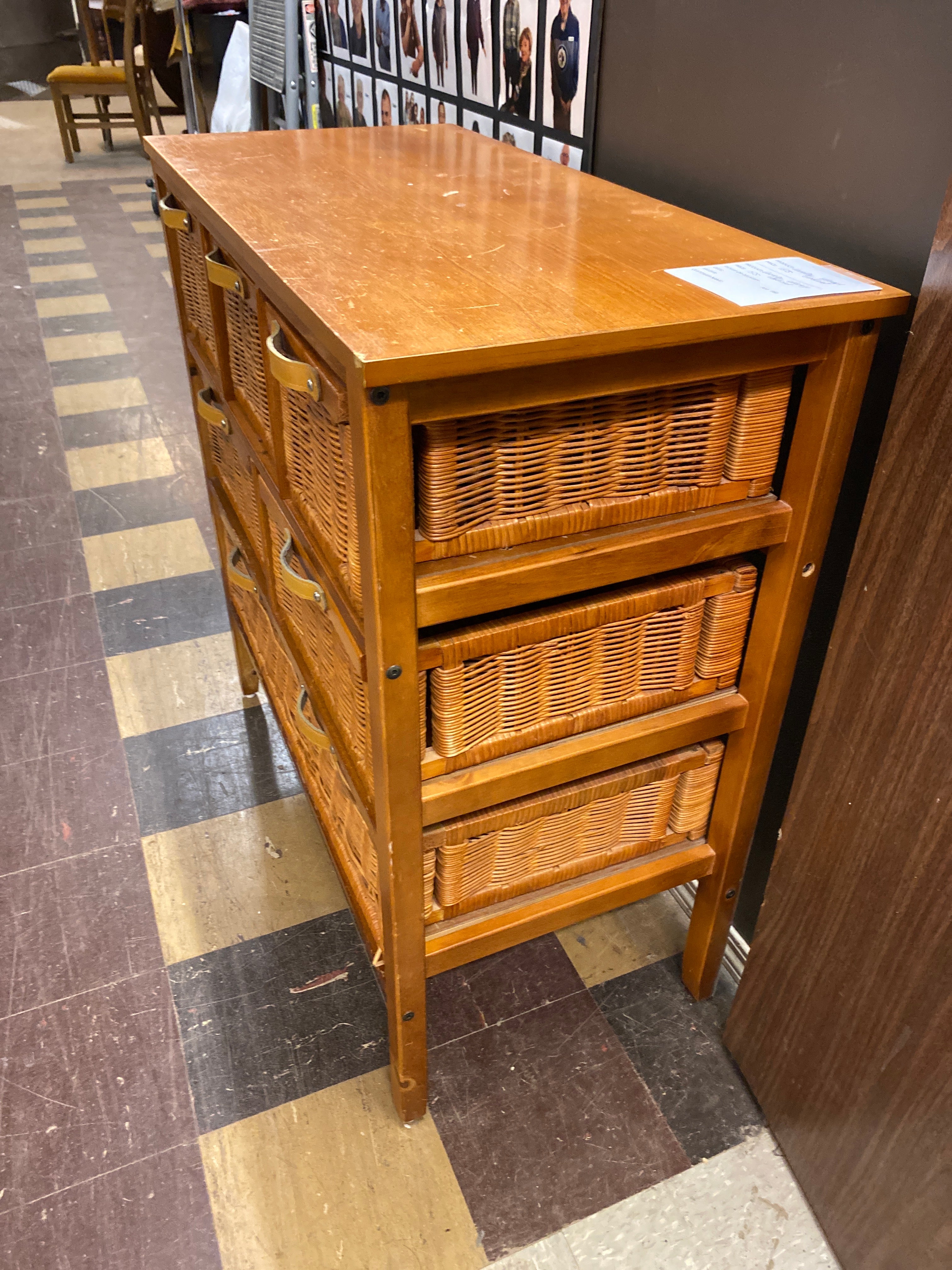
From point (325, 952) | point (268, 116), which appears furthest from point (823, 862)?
point (268, 116)

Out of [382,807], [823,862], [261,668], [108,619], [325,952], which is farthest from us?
[108,619]

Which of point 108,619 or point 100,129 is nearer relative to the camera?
point 108,619

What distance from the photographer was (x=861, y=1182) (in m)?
1.12

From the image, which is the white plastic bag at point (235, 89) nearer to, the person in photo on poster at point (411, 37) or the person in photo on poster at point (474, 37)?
the person in photo on poster at point (411, 37)

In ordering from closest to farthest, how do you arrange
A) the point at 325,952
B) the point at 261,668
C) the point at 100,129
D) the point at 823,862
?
the point at 823,862
the point at 325,952
the point at 261,668
the point at 100,129

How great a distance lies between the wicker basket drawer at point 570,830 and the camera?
44.2 inches

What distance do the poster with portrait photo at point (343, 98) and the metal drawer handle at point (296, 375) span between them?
2.04 meters

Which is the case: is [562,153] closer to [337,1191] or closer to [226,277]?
[226,277]

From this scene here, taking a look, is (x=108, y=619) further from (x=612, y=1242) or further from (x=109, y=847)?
(x=612, y=1242)

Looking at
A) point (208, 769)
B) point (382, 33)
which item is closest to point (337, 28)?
point (382, 33)

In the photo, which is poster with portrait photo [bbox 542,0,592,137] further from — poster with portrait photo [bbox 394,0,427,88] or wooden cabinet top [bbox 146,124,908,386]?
poster with portrait photo [bbox 394,0,427,88]

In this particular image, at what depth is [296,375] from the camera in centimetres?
88

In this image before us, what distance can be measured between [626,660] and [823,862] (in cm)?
34

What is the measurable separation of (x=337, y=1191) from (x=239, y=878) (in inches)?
23.6
